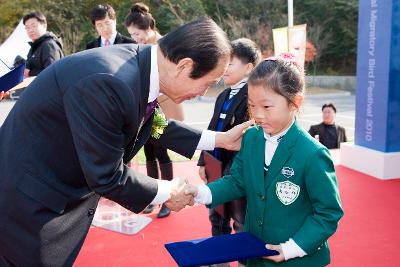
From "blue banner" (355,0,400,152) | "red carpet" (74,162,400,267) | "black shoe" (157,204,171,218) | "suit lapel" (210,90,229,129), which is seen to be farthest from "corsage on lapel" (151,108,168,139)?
"blue banner" (355,0,400,152)

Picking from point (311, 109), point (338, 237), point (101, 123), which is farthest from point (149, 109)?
point (311, 109)

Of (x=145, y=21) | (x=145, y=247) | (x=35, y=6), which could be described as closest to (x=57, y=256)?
(x=145, y=247)

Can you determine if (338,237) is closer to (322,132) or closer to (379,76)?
(379,76)

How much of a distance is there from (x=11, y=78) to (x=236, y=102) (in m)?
1.22

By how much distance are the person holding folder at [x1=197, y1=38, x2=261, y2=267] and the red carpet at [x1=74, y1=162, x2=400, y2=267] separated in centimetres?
63

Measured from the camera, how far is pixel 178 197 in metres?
1.89

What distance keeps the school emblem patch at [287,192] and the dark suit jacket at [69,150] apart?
469 mm

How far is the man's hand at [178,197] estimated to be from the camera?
73.6 inches

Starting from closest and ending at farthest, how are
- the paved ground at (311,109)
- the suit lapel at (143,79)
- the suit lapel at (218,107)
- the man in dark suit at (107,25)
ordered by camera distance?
the suit lapel at (143,79)
the suit lapel at (218,107)
the man in dark suit at (107,25)
the paved ground at (311,109)

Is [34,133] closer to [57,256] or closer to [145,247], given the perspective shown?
[57,256]

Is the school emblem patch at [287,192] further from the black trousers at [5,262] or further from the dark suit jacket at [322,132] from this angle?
the dark suit jacket at [322,132]

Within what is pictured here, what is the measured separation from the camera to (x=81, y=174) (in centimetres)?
164

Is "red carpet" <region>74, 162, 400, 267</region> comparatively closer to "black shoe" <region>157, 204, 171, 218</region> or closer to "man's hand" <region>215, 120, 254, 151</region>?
"black shoe" <region>157, 204, 171, 218</region>

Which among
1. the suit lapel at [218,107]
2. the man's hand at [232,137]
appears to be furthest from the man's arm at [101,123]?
the suit lapel at [218,107]
